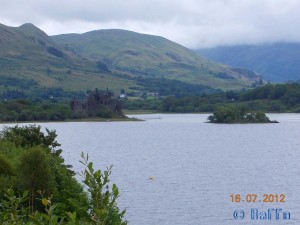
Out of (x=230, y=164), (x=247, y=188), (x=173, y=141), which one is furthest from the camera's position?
(x=173, y=141)

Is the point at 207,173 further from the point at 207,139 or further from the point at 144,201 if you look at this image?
the point at 207,139

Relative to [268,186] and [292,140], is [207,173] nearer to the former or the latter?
[268,186]

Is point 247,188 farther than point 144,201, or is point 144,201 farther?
point 247,188

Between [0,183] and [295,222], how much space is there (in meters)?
24.9

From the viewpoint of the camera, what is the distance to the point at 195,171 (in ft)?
303

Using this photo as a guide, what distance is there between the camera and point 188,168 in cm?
9600

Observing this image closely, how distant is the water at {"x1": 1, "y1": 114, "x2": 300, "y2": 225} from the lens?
193 ft

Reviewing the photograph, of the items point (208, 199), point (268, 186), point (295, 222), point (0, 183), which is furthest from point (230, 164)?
point (0, 183)

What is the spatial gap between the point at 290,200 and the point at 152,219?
1721 cm

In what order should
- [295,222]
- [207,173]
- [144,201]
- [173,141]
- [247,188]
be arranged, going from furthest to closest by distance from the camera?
[173,141]
[207,173]
[247,188]
[144,201]
[295,222]

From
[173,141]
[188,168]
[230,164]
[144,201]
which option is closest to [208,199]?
[144,201]

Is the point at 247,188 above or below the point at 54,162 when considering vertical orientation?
below

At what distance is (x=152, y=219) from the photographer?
54562mm

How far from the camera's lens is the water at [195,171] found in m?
58.7
